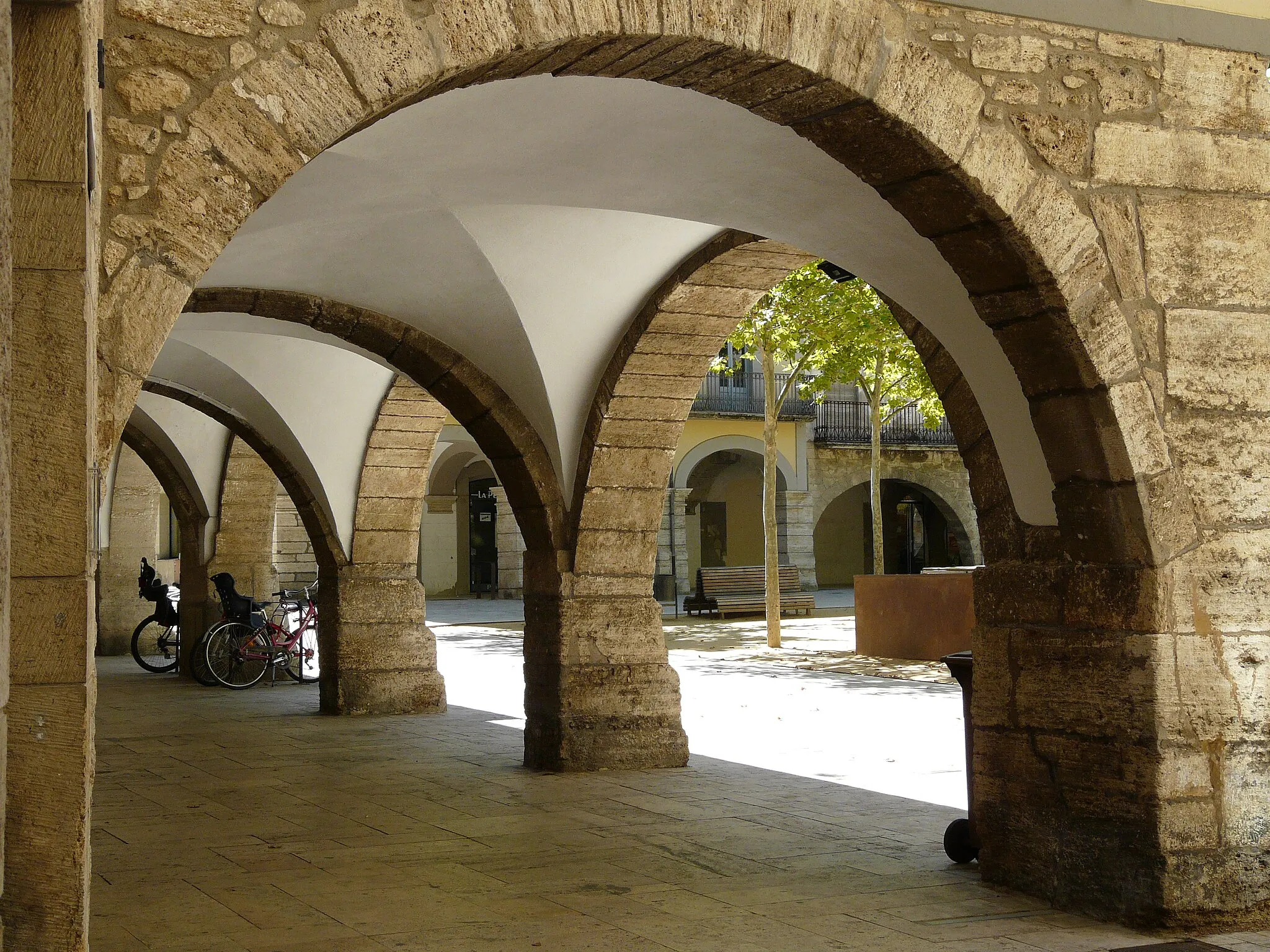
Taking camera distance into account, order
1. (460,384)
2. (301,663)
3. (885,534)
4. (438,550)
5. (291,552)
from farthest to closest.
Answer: (885,534) < (438,550) < (291,552) < (301,663) < (460,384)

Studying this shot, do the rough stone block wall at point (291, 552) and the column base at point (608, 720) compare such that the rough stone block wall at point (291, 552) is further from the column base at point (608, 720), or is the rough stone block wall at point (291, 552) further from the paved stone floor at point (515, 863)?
the column base at point (608, 720)

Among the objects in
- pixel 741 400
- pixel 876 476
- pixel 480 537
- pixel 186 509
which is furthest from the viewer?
pixel 480 537

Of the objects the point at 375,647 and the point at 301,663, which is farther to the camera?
the point at 301,663

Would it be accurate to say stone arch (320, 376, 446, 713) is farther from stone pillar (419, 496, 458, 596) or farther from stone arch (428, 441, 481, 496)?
stone pillar (419, 496, 458, 596)

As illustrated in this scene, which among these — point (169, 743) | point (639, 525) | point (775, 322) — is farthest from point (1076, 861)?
point (775, 322)

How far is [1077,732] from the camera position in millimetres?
4090

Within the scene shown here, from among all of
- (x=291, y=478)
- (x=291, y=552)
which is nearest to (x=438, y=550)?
(x=291, y=552)

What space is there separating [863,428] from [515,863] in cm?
2281

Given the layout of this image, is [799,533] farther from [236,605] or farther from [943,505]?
[236,605]

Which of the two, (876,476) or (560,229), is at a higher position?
(560,229)

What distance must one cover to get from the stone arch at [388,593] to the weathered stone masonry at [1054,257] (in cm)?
561

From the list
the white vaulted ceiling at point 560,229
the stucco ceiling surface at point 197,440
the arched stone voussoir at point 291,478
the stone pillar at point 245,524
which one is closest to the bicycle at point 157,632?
the stone pillar at point 245,524

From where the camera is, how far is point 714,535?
27797mm

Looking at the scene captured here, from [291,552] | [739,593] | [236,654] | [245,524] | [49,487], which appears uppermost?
[245,524]
